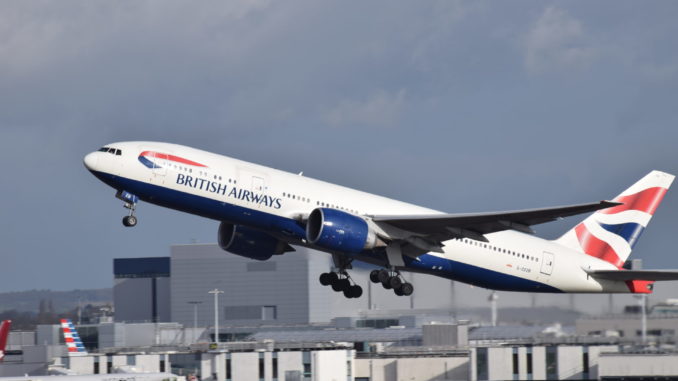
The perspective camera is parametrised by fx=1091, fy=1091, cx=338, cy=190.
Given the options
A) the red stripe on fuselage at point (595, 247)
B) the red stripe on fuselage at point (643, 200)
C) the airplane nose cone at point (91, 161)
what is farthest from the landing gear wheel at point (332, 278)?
the red stripe on fuselage at point (643, 200)

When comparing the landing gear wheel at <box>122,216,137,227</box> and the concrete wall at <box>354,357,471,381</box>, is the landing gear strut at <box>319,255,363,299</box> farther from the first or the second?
the concrete wall at <box>354,357,471,381</box>

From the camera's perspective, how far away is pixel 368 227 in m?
39.2

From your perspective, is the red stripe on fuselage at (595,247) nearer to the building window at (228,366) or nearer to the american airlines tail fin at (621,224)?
the american airlines tail fin at (621,224)

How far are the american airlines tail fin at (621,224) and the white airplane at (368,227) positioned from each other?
6cm

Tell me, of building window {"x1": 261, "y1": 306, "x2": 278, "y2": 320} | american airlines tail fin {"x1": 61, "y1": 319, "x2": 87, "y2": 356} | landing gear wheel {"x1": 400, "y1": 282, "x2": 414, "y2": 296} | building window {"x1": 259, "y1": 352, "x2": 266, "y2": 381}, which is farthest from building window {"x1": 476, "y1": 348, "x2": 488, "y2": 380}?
building window {"x1": 261, "y1": 306, "x2": 278, "y2": 320}

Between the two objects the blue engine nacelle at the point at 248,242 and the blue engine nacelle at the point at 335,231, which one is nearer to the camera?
the blue engine nacelle at the point at 335,231

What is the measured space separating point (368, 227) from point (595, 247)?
1164 cm

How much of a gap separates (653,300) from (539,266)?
699cm

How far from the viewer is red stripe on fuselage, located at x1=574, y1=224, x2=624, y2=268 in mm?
45500

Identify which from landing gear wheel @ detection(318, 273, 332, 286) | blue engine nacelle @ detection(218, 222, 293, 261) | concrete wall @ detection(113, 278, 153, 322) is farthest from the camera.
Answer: concrete wall @ detection(113, 278, 153, 322)

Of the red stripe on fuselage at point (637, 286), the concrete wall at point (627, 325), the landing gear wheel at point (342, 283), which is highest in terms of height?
the landing gear wheel at point (342, 283)

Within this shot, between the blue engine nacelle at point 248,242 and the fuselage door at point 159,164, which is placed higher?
the fuselage door at point 159,164

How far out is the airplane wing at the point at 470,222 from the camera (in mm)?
36938

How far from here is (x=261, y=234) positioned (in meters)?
43.0
